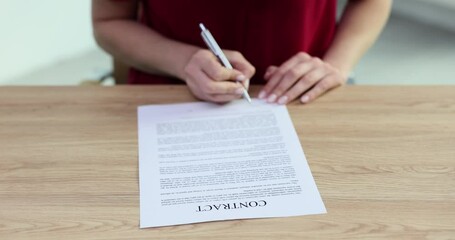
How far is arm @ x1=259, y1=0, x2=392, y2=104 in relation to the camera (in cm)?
89

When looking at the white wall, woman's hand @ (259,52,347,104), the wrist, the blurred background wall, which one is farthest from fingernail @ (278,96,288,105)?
the white wall

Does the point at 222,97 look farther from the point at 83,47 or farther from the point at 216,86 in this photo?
the point at 83,47

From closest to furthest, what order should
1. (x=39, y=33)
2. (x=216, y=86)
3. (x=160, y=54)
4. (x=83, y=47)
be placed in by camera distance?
(x=216, y=86) → (x=160, y=54) → (x=39, y=33) → (x=83, y=47)

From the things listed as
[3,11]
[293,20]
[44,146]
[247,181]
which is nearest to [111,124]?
[44,146]

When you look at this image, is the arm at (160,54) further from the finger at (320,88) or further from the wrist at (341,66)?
the wrist at (341,66)

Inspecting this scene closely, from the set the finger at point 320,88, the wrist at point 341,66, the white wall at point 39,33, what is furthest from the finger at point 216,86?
the white wall at point 39,33

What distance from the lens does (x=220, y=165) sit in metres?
0.72

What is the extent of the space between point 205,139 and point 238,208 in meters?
0.16

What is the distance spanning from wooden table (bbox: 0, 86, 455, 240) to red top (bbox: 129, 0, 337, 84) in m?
0.17

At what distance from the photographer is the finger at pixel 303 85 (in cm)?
88

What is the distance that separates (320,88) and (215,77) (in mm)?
170

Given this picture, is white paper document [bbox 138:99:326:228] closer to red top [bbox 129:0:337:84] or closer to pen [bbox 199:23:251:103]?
pen [bbox 199:23:251:103]

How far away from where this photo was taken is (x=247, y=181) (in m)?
0.69

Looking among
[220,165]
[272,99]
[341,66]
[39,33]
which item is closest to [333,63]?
[341,66]
